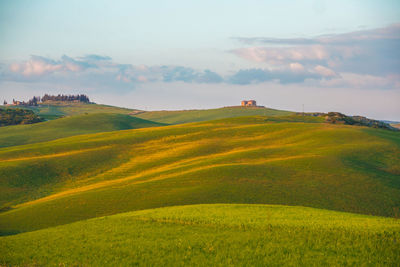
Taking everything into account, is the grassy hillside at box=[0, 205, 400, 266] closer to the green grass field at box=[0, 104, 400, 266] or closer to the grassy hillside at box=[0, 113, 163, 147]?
the green grass field at box=[0, 104, 400, 266]

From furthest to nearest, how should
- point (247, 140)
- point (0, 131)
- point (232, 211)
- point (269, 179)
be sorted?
1. point (0, 131)
2. point (247, 140)
3. point (269, 179)
4. point (232, 211)

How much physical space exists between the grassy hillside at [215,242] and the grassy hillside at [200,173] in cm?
1087

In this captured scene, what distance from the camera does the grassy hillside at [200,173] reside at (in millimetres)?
37656

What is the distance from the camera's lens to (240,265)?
17328 mm

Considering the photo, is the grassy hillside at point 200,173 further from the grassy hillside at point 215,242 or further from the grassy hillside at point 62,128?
the grassy hillside at point 62,128

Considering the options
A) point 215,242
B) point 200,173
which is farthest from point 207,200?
point 215,242

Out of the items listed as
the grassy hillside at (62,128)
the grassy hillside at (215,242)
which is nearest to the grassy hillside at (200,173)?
the grassy hillside at (215,242)

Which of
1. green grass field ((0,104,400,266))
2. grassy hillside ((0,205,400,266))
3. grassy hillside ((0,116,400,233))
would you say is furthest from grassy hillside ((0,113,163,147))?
grassy hillside ((0,205,400,266))

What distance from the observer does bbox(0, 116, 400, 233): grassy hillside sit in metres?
37.7

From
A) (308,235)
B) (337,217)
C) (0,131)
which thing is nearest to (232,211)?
(337,217)

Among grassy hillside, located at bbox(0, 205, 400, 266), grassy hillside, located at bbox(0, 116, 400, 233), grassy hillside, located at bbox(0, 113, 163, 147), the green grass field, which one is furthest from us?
grassy hillside, located at bbox(0, 113, 163, 147)

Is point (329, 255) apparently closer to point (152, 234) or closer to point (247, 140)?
point (152, 234)

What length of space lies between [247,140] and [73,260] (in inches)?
2309

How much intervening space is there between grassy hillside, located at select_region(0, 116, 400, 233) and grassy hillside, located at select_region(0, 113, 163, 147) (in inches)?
1194
